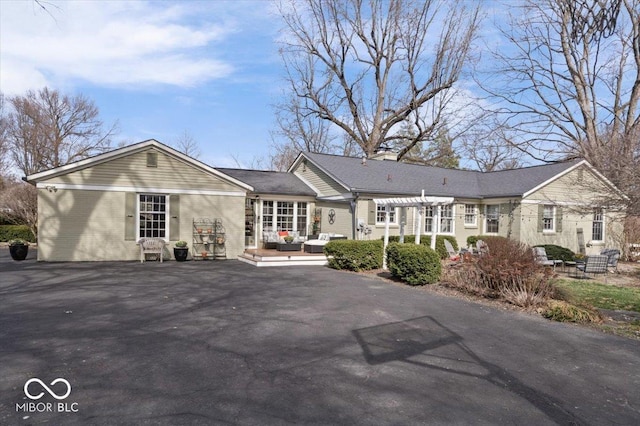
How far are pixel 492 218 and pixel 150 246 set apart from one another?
15431 mm

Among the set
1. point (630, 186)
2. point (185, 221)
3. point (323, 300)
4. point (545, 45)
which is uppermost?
point (545, 45)

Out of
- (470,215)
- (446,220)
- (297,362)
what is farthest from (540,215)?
(297,362)

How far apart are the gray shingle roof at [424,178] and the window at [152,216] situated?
712cm

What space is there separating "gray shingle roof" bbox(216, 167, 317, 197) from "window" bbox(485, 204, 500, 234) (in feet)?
28.6

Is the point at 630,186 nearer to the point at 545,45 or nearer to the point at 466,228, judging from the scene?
the point at 466,228

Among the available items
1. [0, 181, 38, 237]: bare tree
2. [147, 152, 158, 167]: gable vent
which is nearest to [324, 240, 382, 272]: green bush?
[147, 152, 158, 167]: gable vent

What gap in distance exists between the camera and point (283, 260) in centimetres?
1422

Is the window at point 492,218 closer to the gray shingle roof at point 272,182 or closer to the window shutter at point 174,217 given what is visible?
the gray shingle roof at point 272,182

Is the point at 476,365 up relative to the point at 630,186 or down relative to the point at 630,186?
down

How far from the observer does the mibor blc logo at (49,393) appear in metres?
3.50

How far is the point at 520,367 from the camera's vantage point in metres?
4.94

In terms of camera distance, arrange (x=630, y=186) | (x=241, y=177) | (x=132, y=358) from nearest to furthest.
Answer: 1. (x=132, y=358)
2. (x=630, y=186)
3. (x=241, y=177)

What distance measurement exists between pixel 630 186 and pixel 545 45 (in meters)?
18.9

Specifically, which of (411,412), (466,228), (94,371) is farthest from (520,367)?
(466,228)
